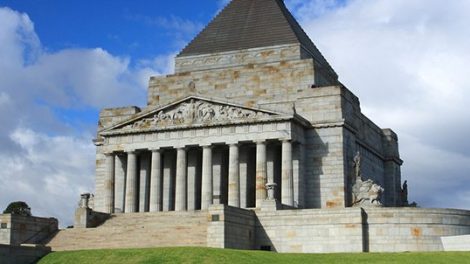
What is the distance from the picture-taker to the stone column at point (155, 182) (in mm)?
57838

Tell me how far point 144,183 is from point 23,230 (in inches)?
493

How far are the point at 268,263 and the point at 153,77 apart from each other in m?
32.7

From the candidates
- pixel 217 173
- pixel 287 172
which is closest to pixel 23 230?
pixel 217 173

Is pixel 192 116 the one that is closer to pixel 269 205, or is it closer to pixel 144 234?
pixel 269 205

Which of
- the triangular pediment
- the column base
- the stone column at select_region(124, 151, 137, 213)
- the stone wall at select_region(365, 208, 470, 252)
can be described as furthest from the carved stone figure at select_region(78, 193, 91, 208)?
the stone wall at select_region(365, 208, 470, 252)

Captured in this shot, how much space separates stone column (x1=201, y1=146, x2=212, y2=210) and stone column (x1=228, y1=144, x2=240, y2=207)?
4.92ft

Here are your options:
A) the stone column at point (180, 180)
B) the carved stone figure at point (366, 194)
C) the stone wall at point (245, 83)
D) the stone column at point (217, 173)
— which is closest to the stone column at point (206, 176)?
the stone column at point (217, 173)

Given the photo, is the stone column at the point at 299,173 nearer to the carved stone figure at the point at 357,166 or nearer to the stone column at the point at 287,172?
the stone column at the point at 287,172

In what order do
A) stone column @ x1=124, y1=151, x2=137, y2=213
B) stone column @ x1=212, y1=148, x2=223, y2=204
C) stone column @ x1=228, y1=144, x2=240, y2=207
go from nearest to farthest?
1. stone column @ x1=228, y1=144, x2=240, y2=207
2. stone column @ x1=212, y1=148, x2=223, y2=204
3. stone column @ x1=124, y1=151, x2=137, y2=213

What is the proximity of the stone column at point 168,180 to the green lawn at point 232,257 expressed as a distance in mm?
20220

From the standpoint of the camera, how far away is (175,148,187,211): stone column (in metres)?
56.6

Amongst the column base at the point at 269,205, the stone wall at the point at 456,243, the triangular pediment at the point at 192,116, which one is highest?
the triangular pediment at the point at 192,116

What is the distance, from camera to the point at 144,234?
47062 mm

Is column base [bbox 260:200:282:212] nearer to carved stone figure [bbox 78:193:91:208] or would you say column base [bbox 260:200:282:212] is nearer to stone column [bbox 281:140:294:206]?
stone column [bbox 281:140:294:206]
